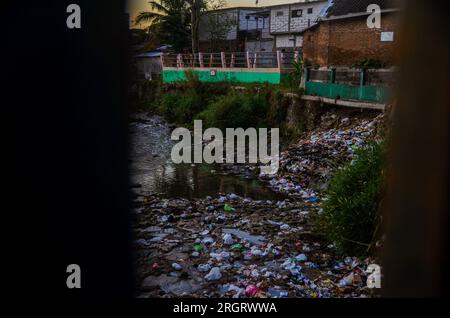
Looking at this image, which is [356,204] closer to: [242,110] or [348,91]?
[348,91]

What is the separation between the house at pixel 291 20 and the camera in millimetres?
23469

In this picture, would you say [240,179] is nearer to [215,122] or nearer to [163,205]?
[163,205]

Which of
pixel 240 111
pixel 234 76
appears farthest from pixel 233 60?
pixel 240 111

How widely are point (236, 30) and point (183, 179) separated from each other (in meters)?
20.3

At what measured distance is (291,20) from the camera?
80.1 ft

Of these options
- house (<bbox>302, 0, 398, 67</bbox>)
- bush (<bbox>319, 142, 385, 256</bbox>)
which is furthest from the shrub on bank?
bush (<bbox>319, 142, 385, 256</bbox>)

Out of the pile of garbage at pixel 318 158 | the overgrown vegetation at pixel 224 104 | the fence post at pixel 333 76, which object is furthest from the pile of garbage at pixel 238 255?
the overgrown vegetation at pixel 224 104

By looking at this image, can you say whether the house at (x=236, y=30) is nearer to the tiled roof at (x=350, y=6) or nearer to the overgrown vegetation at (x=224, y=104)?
the overgrown vegetation at (x=224, y=104)

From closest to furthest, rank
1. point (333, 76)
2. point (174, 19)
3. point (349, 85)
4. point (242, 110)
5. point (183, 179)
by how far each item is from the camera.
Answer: point (183, 179)
point (349, 85)
point (333, 76)
point (242, 110)
point (174, 19)

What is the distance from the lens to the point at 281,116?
488 inches

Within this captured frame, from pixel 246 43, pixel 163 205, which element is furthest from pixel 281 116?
pixel 246 43

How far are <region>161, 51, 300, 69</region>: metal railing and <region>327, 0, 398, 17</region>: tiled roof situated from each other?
2.05 meters

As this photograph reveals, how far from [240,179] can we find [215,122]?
17.5 feet

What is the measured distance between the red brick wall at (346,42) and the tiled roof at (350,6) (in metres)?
0.40
